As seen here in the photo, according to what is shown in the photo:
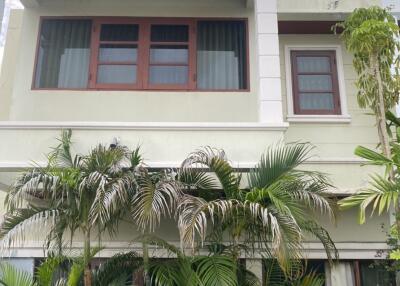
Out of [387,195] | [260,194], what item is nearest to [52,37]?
[260,194]

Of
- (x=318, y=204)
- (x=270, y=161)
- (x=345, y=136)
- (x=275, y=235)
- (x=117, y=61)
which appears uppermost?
(x=117, y=61)

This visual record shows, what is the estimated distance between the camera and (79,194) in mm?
5258

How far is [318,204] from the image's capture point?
540cm

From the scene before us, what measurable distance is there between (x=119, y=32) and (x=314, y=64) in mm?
3347

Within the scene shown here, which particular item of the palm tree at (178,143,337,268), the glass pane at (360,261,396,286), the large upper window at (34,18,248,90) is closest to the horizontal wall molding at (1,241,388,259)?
the glass pane at (360,261,396,286)

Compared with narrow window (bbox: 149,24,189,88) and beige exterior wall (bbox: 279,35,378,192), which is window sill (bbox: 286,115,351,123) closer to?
beige exterior wall (bbox: 279,35,378,192)

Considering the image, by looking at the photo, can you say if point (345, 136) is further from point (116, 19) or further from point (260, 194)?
point (116, 19)

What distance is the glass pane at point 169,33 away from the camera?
7680 millimetres

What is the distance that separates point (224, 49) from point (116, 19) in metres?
1.85

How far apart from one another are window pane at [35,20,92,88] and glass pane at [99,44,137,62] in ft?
0.86

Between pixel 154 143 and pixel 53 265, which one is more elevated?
pixel 154 143

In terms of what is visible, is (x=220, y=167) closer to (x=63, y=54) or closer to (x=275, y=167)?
(x=275, y=167)

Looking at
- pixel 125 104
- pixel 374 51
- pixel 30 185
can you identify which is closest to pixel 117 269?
pixel 30 185

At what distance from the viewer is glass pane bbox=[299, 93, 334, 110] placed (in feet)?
25.7
